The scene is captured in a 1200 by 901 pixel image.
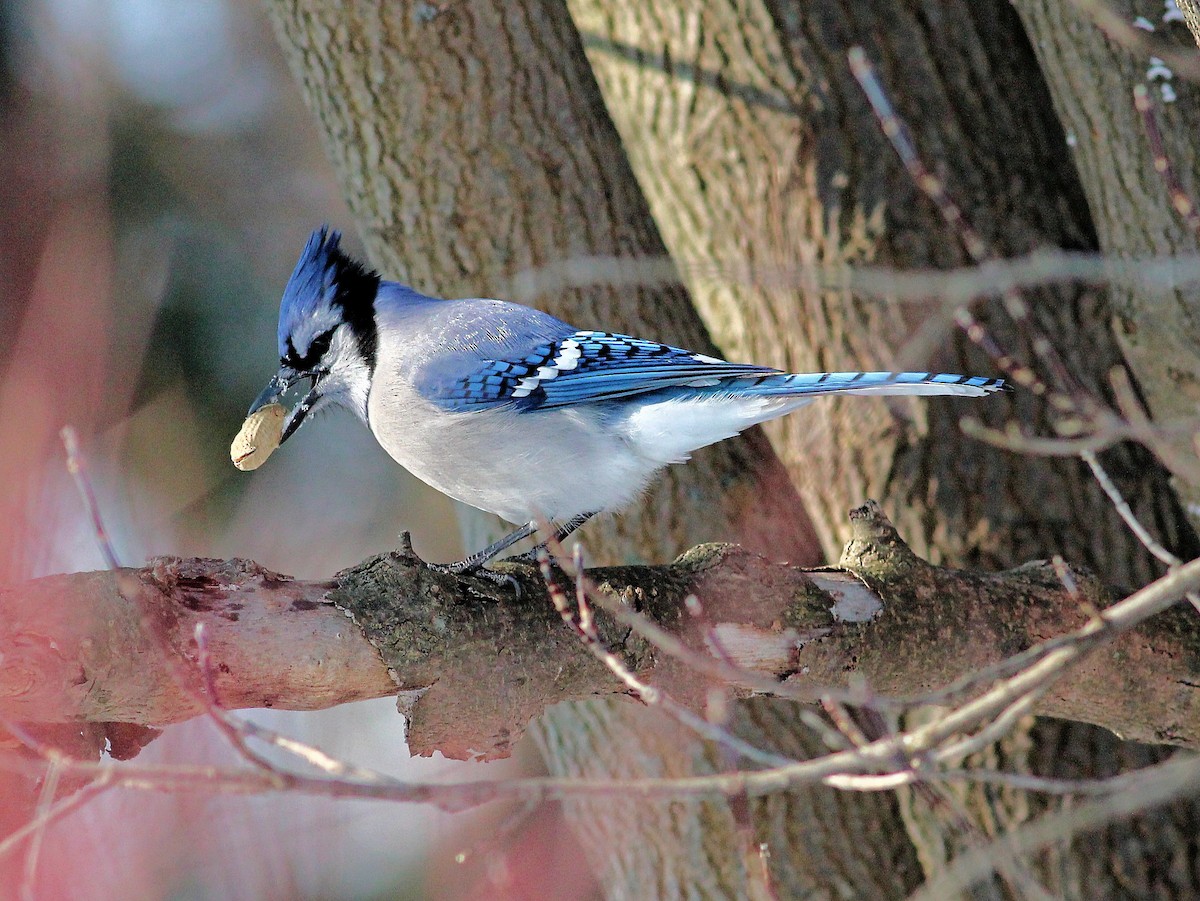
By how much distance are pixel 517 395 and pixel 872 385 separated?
0.85m

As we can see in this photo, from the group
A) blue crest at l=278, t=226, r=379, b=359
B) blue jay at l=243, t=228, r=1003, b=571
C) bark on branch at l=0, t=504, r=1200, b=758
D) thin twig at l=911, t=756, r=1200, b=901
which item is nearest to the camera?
thin twig at l=911, t=756, r=1200, b=901

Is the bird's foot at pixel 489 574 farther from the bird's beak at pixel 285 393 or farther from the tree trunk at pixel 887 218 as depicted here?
the tree trunk at pixel 887 218

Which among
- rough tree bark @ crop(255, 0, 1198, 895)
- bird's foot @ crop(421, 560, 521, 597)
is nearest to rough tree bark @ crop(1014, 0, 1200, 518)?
rough tree bark @ crop(255, 0, 1198, 895)

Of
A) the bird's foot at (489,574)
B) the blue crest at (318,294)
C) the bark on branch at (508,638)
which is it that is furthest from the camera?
the blue crest at (318,294)

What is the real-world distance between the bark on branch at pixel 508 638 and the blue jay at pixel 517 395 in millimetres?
403

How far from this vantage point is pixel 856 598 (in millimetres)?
2402

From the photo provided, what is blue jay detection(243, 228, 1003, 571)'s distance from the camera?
273 centimetres

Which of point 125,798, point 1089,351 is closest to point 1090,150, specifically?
point 1089,351

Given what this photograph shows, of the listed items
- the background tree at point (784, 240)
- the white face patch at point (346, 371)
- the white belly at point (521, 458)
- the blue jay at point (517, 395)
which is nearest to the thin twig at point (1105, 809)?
the blue jay at point (517, 395)

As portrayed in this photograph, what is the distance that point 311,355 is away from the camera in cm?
303

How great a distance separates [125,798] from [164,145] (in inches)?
140

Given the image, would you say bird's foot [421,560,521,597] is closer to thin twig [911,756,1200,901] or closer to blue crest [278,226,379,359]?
blue crest [278,226,379,359]

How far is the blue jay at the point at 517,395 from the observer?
8.96 feet

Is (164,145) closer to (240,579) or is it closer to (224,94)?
(224,94)
